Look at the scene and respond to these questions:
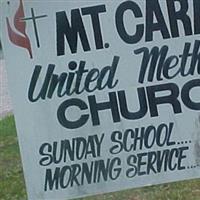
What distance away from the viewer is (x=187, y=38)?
12.0 feet

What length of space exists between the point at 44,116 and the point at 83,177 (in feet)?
1.19

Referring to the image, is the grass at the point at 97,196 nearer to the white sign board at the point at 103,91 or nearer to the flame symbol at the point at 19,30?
the white sign board at the point at 103,91

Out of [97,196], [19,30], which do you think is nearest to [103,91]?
[19,30]

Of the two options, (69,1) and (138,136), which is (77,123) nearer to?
(138,136)

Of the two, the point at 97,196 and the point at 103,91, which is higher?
the point at 103,91

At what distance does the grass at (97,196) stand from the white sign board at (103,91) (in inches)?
15.1

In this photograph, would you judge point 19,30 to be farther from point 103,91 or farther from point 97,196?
point 97,196

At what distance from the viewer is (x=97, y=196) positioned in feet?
13.9

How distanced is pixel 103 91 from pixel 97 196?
80 centimetres

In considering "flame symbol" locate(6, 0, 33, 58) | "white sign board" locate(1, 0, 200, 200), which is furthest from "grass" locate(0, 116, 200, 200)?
"flame symbol" locate(6, 0, 33, 58)

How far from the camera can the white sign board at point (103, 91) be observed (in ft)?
11.9

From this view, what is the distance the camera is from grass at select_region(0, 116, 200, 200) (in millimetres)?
5262

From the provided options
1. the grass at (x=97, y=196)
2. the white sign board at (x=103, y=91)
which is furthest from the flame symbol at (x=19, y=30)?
the grass at (x=97, y=196)

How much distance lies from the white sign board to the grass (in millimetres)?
385
